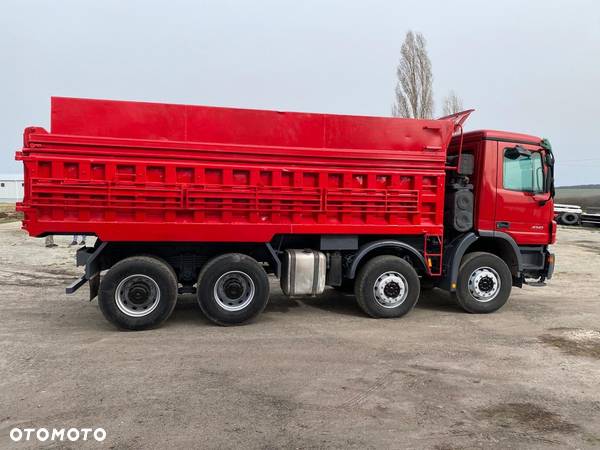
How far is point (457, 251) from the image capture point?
7309 millimetres

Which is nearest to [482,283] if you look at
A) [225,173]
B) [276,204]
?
[276,204]

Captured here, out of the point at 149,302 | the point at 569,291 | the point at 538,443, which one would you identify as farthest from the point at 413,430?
the point at 569,291

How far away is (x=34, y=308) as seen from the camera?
7.50 meters

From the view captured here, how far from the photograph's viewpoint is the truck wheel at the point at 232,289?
6.45 m

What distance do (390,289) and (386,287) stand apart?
0.24 ft

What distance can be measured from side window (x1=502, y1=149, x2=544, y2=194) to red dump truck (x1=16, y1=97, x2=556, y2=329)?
2 centimetres

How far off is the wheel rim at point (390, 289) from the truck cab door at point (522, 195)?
1.86 m

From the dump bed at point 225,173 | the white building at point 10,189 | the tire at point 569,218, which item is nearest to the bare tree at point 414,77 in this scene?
the tire at point 569,218

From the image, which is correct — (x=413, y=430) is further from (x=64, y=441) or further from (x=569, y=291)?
(x=569, y=291)

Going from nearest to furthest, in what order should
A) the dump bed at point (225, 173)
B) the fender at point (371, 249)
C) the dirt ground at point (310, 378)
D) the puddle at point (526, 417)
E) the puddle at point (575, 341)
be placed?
the dirt ground at point (310, 378), the puddle at point (526, 417), the puddle at point (575, 341), the dump bed at point (225, 173), the fender at point (371, 249)

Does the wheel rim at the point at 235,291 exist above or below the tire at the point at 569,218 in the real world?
below
